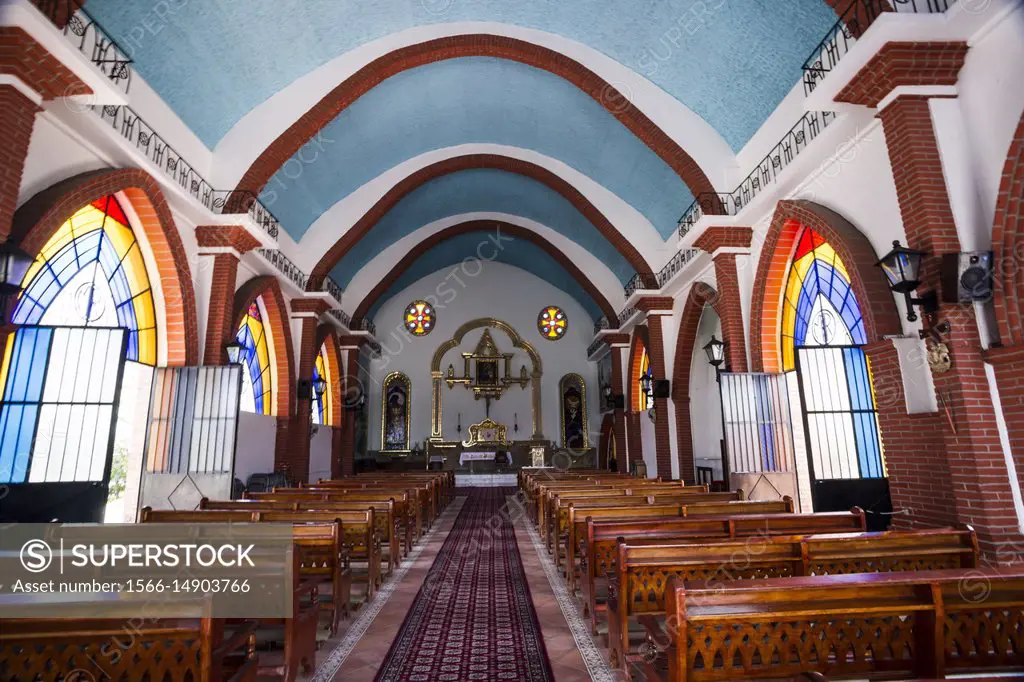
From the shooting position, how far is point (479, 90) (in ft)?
42.1

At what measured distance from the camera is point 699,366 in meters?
15.2

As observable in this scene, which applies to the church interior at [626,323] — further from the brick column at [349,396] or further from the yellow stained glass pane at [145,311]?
the brick column at [349,396]

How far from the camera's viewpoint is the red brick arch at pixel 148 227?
5840mm

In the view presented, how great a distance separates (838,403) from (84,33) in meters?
10.1

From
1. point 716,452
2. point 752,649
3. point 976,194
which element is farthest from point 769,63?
point 716,452

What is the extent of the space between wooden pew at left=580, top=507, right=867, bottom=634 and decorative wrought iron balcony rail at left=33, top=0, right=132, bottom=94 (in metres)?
6.56

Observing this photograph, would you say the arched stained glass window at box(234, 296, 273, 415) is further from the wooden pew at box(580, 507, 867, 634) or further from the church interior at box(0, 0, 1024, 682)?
the wooden pew at box(580, 507, 867, 634)

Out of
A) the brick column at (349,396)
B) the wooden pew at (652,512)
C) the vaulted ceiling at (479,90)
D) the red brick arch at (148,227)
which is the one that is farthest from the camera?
the brick column at (349,396)

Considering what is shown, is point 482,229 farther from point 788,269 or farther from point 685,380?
point 788,269

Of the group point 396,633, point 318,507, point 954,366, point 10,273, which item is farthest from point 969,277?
point 10,273

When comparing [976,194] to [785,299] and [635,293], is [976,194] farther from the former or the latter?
[635,293]

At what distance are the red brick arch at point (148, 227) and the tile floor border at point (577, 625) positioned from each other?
21.0 ft

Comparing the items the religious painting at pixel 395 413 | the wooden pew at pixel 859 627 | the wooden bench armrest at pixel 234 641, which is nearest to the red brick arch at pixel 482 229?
the religious painting at pixel 395 413

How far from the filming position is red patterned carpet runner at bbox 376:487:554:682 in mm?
3752
